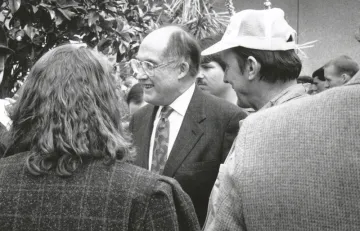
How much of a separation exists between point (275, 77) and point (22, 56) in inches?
85.0

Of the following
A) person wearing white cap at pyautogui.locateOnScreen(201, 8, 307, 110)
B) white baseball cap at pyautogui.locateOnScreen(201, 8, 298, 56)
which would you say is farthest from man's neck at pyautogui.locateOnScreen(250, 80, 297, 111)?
white baseball cap at pyautogui.locateOnScreen(201, 8, 298, 56)

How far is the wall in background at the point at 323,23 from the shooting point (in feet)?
26.9

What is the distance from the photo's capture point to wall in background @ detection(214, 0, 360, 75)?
8.20 m

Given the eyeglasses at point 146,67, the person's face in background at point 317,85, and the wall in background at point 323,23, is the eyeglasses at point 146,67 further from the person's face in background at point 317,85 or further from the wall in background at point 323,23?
the wall in background at point 323,23

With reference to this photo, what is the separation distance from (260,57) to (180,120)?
791 millimetres

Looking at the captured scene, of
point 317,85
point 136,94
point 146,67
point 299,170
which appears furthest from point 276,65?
point 317,85

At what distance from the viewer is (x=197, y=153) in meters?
2.86

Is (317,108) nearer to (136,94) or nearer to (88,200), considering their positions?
(88,200)

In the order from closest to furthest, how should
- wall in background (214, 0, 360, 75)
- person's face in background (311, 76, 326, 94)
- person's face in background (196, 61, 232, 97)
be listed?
person's face in background (196, 61, 232, 97)
person's face in background (311, 76, 326, 94)
wall in background (214, 0, 360, 75)

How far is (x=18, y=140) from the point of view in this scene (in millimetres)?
1734

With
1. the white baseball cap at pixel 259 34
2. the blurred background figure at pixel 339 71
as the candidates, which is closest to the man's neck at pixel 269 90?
the white baseball cap at pixel 259 34

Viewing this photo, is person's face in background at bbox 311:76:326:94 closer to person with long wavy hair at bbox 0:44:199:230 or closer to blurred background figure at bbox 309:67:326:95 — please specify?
blurred background figure at bbox 309:67:326:95

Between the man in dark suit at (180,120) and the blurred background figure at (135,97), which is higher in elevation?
the man in dark suit at (180,120)

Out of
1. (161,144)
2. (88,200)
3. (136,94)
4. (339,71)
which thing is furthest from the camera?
(339,71)
